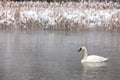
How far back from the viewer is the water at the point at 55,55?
11.3 m

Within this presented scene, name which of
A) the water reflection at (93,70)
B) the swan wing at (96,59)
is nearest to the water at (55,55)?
the water reflection at (93,70)

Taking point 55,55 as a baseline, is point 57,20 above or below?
above

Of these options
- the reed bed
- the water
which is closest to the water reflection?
the water

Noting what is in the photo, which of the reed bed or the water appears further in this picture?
the reed bed

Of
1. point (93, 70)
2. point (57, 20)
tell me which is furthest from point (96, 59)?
point (57, 20)

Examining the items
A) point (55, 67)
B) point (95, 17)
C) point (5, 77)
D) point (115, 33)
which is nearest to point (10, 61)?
point (55, 67)

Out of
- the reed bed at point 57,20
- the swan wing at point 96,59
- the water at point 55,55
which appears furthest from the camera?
the reed bed at point 57,20

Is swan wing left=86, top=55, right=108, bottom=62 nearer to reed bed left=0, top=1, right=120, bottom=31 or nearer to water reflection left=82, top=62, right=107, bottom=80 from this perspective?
water reflection left=82, top=62, right=107, bottom=80

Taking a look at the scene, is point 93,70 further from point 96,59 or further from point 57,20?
point 57,20

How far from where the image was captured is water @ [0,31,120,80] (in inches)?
446

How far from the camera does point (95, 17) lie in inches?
892

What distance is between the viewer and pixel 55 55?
14.2m

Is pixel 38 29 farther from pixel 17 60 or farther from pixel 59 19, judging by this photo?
pixel 17 60

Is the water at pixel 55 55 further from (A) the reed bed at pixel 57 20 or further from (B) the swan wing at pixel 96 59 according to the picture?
(A) the reed bed at pixel 57 20
